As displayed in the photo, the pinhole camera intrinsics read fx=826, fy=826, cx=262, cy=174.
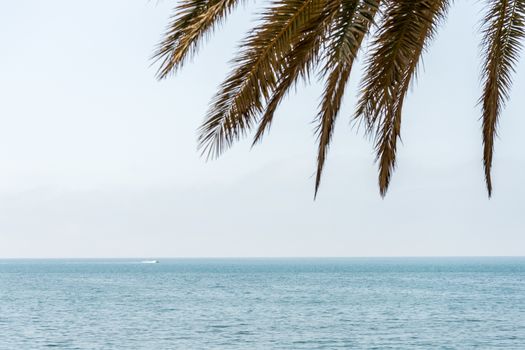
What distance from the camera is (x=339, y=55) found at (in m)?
5.16

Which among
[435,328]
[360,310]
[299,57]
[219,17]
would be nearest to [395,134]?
[299,57]

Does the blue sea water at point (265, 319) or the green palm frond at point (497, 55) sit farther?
the blue sea water at point (265, 319)

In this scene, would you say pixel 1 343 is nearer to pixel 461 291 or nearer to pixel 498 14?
pixel 498 14

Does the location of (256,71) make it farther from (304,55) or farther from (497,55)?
(497,55)

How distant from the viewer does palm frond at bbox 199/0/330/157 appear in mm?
5785

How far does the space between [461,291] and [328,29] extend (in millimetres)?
105744

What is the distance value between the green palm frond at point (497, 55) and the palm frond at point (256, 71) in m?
2.42

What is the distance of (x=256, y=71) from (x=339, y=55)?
0.85 m

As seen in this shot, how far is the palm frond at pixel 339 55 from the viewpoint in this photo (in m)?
5.26

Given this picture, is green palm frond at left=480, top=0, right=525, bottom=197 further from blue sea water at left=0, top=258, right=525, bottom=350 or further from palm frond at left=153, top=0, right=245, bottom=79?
blue sea water at left=0, top=258, right=525, bottom=350

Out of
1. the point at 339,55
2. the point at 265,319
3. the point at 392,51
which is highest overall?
the point at 392,51

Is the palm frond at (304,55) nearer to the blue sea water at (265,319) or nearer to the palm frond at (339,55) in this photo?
the palm frond at (339,55)

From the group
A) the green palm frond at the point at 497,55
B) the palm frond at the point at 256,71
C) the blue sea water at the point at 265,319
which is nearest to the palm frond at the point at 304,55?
the palm frond at the point at 256,71

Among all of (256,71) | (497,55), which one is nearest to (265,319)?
(497,55)
